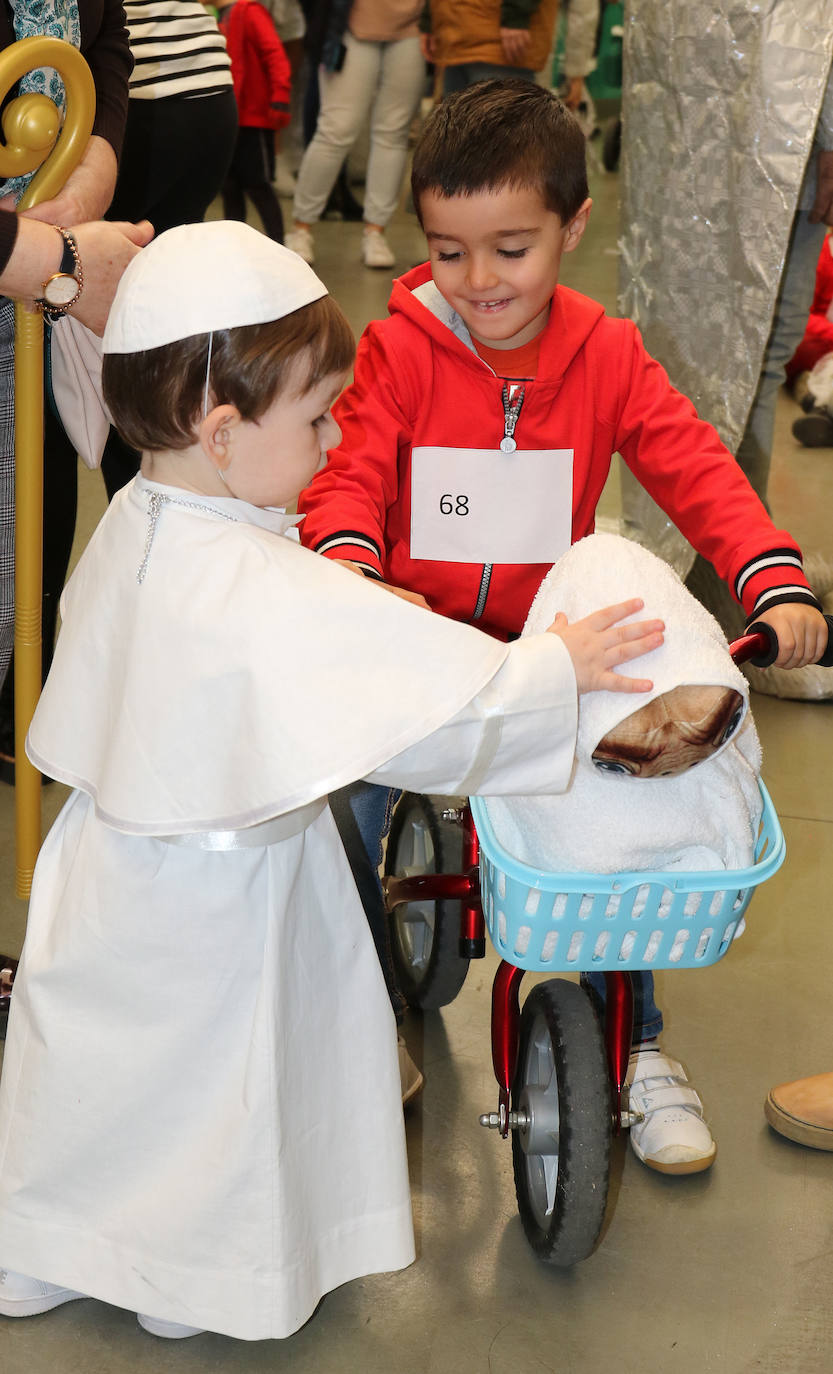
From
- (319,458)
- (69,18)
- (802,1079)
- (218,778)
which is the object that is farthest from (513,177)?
(802,1079)

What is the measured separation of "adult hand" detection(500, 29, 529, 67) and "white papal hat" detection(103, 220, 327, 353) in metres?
4.13

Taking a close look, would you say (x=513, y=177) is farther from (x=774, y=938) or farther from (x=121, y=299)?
(x=774, y=938)

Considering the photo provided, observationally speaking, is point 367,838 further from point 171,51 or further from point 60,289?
point 171,51

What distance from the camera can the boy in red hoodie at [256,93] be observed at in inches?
185

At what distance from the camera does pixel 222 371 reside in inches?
41.9

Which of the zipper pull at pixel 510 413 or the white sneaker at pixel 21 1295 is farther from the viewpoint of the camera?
the zipper pull at pixel 510 413

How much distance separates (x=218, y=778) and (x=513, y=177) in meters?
0.73

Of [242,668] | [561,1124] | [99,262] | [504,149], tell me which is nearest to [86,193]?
[99,262]

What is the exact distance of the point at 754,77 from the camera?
238cm

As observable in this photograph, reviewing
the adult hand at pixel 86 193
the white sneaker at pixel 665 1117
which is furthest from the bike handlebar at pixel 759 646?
the adult hand at pixel 86 193

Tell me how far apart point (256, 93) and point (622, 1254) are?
14.2ft

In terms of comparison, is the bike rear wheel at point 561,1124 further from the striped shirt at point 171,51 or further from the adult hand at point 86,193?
the striped shirt at point 171,51

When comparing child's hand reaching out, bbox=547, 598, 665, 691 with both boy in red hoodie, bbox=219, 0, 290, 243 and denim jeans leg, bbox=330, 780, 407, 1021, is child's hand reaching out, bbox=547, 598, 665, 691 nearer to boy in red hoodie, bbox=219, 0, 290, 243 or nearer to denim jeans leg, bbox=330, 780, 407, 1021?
denim jeans leg, bbox=330, 780, 407, 1021

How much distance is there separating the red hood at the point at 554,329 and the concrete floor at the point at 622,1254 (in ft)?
2.89
